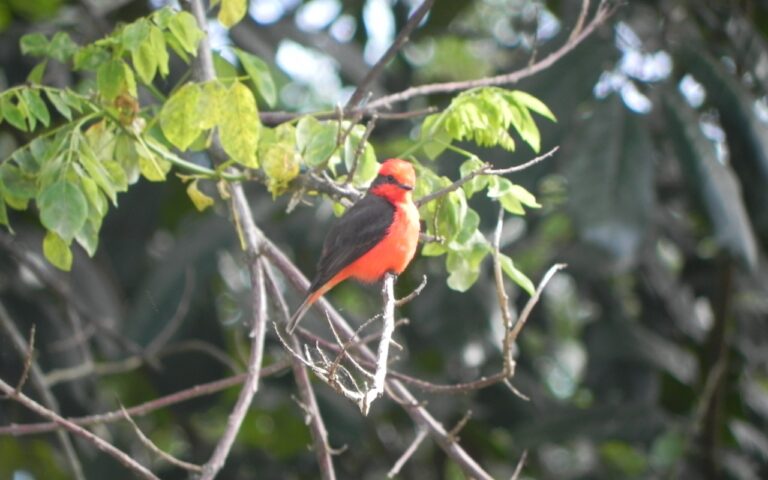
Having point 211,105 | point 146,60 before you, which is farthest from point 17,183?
point 211,105

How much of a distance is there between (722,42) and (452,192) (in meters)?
3.02

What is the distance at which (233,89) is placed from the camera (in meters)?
3.21

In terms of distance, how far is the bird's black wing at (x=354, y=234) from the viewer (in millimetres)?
3741

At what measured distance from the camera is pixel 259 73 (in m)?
3.83

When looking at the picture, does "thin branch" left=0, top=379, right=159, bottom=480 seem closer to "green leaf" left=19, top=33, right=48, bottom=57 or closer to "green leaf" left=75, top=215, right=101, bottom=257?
"green leaf" left=75, top=215, right=101, bottom=257

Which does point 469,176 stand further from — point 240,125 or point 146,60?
point 146,60

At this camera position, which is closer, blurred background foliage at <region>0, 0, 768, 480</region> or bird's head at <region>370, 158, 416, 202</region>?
bird's head at <region>370, 158, 416, 202</region>

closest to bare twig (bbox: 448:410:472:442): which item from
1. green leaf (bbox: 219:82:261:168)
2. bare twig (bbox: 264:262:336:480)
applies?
bare twig (bbox: 264:262:336:480)

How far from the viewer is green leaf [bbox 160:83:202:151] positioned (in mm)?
3236

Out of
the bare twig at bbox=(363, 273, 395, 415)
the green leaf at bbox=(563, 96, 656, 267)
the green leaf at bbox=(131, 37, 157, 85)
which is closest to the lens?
the bare twig at bbox=(363, 273, 395, 415)

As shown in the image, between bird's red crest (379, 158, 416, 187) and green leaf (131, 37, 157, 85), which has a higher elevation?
green leaf (131, 37, 157, 85)

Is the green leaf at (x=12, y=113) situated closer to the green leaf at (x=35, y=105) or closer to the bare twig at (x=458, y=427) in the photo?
the green leaf at (x=35, y=105)

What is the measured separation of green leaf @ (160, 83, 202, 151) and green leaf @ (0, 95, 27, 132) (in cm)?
35

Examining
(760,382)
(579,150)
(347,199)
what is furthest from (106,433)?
(760,382)
